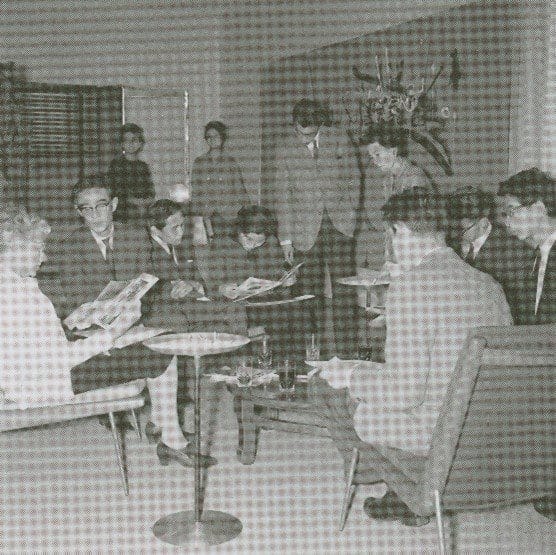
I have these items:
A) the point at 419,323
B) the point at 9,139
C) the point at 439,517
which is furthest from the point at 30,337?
the point at 9,139

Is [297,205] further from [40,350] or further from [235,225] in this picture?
[40,350]

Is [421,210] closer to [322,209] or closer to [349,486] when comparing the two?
[349,486]

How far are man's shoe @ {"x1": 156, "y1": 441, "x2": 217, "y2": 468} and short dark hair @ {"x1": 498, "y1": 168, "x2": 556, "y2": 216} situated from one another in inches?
67.7

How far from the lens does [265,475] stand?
319 cm

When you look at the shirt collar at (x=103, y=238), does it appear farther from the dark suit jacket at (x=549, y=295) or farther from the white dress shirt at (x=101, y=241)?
the dark suit jacket at (x=549, y=295)

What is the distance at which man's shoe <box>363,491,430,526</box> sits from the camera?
8.96ft

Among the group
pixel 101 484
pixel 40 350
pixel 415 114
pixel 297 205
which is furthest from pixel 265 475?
pixel 415 114

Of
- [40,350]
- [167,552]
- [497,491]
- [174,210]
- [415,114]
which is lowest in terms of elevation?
[167,552]

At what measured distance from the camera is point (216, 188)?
6168mm

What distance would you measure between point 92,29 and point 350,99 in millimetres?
2713

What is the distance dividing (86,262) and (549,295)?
203 cm

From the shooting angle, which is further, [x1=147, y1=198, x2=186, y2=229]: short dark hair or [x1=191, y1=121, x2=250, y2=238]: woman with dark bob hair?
[x1=191, y1=121, x2=250, y2=238]: woman with dark bob hair

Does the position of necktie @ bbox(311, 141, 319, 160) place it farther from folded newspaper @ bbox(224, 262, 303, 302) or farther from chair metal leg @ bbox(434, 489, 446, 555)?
chair metal leg @ bbox(434, 489, 446, 555)

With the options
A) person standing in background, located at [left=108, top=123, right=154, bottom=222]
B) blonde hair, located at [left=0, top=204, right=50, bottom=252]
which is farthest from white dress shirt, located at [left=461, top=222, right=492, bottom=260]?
person standing in background, located at [left=108, top=123, right=154, bottom=222]
